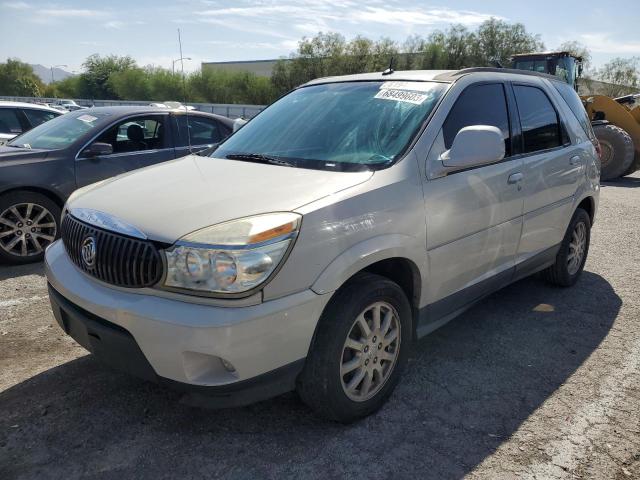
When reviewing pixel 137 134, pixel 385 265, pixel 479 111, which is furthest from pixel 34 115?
pixel 385 265

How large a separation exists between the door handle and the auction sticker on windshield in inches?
32.0

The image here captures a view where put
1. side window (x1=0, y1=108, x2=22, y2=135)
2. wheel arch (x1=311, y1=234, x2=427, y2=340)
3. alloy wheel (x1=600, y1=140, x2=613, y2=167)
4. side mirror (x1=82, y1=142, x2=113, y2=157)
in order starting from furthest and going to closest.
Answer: alloy wheel (x1=600, y1=140, x2=613, y2=167) → side window (x1=0, y1=108, x2=22, y2=135) → side mirror (x1=82, y1=142, x2=113, y2=157) → wheel arch (x1=311, y1=234, x2=427, y2=340)

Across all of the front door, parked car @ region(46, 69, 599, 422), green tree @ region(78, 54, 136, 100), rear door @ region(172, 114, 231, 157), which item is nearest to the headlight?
parked car @ region(46, 69, 599, 422)

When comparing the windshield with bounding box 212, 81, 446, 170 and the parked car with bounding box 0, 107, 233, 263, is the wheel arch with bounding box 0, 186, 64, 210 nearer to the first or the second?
the parked car with bounding box 0, 107, 233, 263

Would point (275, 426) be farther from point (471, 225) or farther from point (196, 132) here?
point (196, 132)

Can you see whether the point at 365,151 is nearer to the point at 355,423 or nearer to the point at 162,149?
the point at 355,423

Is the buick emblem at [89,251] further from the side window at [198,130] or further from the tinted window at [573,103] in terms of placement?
the side window at [198,130]

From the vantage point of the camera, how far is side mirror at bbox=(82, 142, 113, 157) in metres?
5.65

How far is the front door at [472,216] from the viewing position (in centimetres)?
304

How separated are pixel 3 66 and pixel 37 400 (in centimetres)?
9894

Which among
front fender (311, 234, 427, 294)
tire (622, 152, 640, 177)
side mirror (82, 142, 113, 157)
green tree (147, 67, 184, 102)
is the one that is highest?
green tree (147, 67, 184, 102)

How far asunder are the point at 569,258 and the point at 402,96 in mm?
2449

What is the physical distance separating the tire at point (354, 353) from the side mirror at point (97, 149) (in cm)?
401

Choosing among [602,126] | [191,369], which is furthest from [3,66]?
[191,369]
